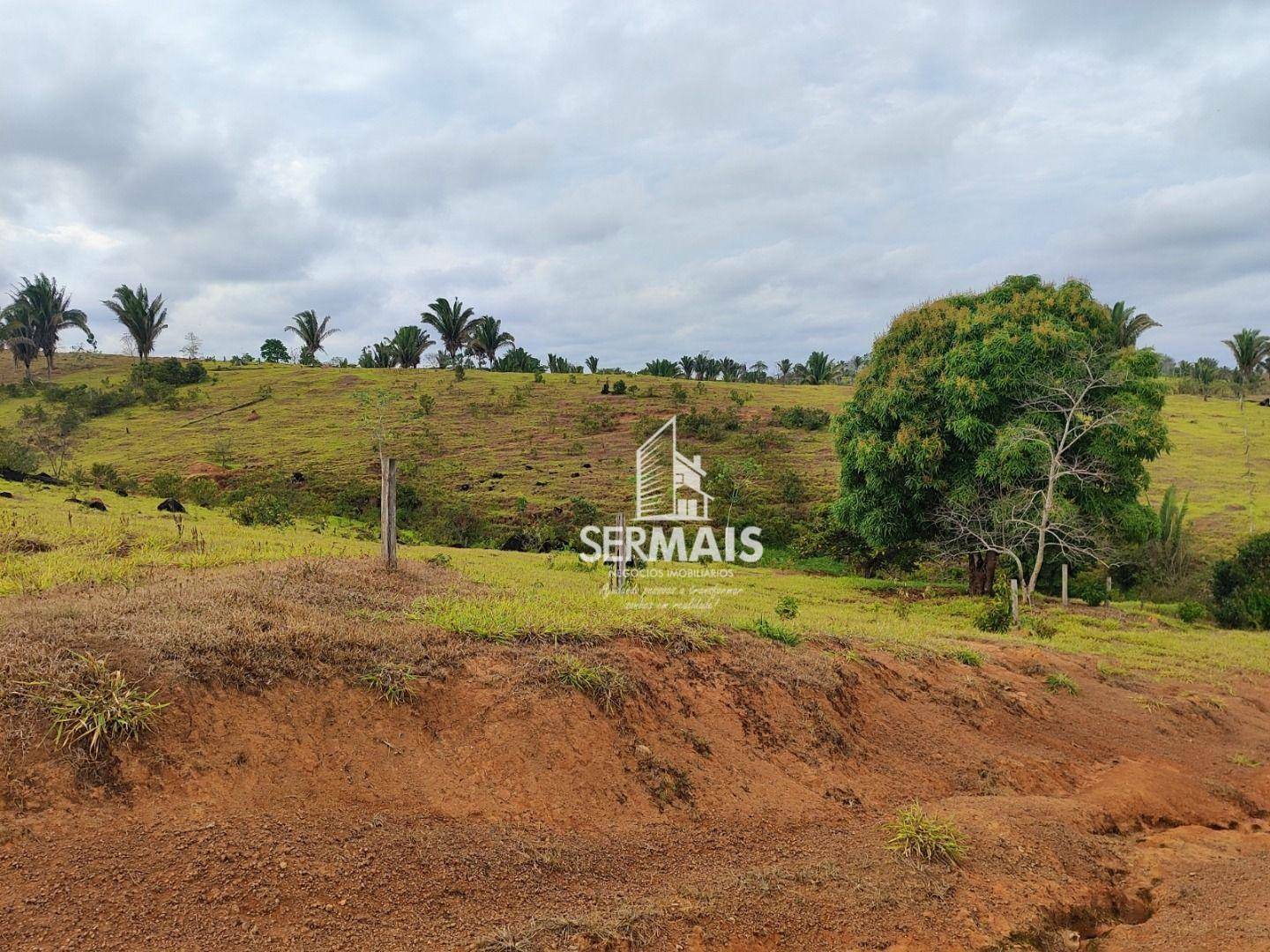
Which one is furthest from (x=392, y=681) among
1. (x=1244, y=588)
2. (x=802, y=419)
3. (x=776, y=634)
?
(x=802, y=419)

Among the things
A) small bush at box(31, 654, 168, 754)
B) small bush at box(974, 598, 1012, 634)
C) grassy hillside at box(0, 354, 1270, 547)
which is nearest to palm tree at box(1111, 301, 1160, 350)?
grassy hillside at box(0, 354, 1270, 547)

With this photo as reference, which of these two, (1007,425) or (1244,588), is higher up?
(1007,425)

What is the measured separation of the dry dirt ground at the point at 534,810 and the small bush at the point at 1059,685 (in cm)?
165

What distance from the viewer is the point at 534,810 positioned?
5176mm

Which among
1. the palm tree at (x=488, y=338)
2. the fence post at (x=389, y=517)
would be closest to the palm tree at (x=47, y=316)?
the palm tree at (x=488, y=338)

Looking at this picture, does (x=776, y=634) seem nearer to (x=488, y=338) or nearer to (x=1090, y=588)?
(x=1090, y=588)

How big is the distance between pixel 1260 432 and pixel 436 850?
52.6 m

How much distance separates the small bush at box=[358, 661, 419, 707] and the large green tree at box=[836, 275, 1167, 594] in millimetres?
14655

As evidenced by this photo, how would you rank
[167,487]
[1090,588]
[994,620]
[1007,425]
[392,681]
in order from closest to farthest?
[392,681]
[994,620]
[1007,425]
[1090,588]
[167,487]

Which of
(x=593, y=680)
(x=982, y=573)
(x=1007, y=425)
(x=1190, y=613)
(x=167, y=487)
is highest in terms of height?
(x=1007, y=425)

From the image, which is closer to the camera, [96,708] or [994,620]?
[96,708]

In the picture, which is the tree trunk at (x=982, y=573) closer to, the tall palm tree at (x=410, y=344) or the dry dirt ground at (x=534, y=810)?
the dry dirt ground at (x=534, y=810)

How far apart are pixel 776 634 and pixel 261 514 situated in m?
15.7

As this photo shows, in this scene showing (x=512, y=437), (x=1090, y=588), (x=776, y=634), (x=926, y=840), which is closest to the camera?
(x=926, y=840)
